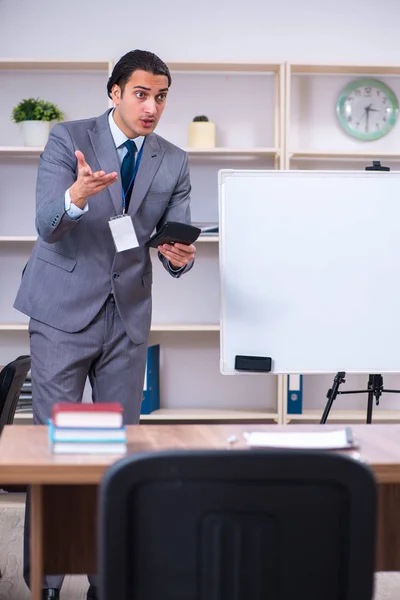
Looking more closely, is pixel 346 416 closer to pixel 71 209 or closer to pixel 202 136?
pixel 202 136

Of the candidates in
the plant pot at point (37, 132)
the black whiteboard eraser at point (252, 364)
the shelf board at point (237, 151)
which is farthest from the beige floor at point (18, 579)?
the shelf board at point (237, 151)

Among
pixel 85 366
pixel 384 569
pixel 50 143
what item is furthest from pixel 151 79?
pixel 384 569

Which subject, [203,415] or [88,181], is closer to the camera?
[88,181]

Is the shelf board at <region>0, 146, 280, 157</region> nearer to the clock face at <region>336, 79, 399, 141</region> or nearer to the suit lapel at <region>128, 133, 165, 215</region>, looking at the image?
the clock face at <region>336, 79, 399, 141</region>

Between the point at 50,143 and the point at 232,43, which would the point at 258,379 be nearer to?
the point at 232,43

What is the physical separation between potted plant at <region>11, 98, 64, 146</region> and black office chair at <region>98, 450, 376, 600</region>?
10.7 feet

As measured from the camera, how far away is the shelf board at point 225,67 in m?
4.09

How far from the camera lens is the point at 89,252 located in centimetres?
254

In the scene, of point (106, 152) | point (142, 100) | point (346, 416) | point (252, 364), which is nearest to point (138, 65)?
point (142, 100)

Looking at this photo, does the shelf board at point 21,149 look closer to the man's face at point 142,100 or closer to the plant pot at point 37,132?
the plant pot at point 37,132

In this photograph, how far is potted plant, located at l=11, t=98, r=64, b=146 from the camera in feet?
13.4

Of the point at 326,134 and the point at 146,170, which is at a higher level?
the point at 326,134

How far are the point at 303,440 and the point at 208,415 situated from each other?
2.41m

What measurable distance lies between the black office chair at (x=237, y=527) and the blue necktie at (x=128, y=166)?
1667 mm
